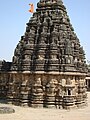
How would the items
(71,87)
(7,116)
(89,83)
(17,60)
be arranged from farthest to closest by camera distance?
(89,83) < (17,60) < (71,87) < (7,116)

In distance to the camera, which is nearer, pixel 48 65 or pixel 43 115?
pixel 43 115

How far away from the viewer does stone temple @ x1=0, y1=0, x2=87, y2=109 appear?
51.1 ft

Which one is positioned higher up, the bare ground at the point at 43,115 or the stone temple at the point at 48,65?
the stone temple at the point at 48,65

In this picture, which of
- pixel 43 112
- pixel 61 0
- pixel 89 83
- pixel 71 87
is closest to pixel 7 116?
pixel 43 112

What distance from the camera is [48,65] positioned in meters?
15.8

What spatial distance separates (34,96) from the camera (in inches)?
615

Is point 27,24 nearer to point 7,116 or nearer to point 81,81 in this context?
point 81,81

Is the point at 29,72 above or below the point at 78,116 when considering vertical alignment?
above

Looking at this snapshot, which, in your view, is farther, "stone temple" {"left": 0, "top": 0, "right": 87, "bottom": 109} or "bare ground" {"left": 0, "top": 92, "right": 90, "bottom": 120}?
"stone temple" {"left": 0, "top": 0, "right": 87, "bottom": 109}

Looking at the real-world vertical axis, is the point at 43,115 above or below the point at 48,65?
below

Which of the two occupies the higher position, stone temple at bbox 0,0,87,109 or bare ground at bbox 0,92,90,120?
stone temple at bbox 0,0,87,109

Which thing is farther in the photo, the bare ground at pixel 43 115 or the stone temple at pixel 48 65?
the stone temple at pixel 48 65

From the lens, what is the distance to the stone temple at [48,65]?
51.1ft

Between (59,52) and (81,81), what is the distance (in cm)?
277
